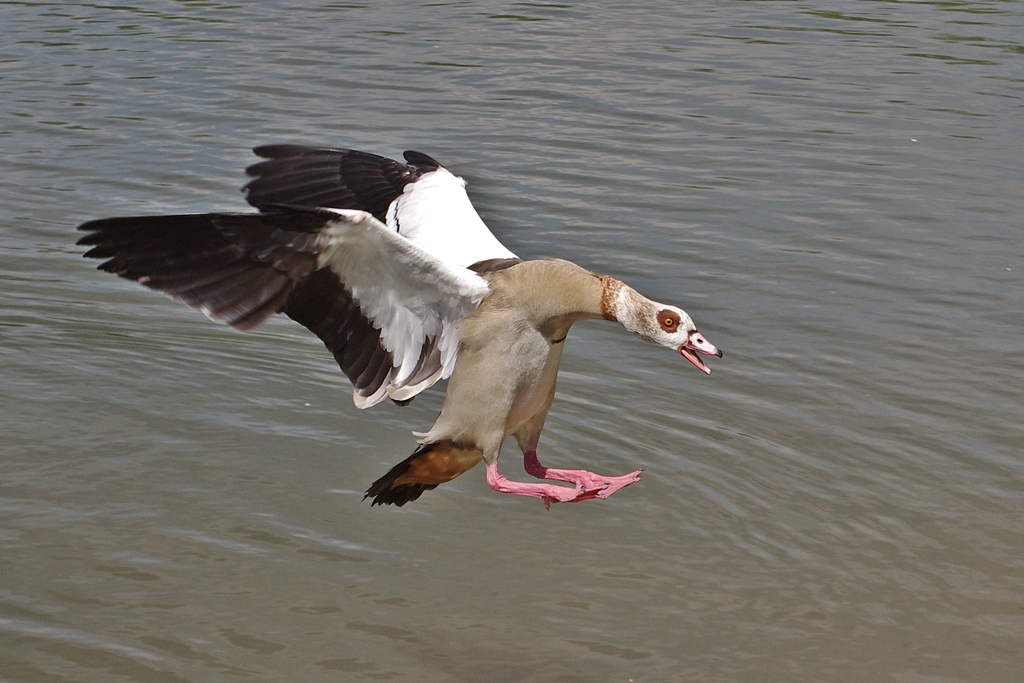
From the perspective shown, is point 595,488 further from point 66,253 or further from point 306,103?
point 306,103

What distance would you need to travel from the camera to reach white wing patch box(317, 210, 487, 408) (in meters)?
4.45

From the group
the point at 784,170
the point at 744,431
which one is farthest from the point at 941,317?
the point at 784,170

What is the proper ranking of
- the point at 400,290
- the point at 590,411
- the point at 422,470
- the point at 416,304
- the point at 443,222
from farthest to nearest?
the point at 590,411
the point at 443,222
the point at 422,470
the point at 416,304
the point at 400,290

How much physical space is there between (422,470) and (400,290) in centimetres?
85

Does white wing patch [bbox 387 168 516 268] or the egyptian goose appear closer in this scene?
the egyptian goose

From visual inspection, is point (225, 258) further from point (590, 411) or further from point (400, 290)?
point (590, 411)

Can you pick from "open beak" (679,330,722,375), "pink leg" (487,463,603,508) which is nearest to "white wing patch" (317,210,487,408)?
"pink leg" (487,463,603,508)

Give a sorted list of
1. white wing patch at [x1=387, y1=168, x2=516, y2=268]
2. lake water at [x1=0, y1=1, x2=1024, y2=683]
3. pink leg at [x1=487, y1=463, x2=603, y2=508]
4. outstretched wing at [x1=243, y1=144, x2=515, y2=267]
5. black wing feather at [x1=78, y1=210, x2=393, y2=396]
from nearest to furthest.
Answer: black wing feather at [x1=78, y1=210, x2=393, y2=396]
pink leg at [x1=487, y1=463, x2=603, y2=508]
lake water at [x1=0, y1=1, x2=1024, y2=683]
white wing patch at [x1=387, y1=168, x2=516, y2=268]
outstretched wing at [x1=243, y1=144, x2=515, y2=267]

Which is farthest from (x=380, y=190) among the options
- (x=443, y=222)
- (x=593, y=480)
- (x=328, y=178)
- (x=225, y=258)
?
(x=593, y=480)

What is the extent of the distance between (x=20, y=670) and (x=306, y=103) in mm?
7699

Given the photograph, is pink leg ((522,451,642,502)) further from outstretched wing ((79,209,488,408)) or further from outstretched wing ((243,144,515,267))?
outstretched wing ((243,144,515,267))

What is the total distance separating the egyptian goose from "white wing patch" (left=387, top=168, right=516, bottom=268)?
0.01 meters

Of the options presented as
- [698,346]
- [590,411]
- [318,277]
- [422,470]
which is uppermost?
[318,277]

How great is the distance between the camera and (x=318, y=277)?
4652mm
